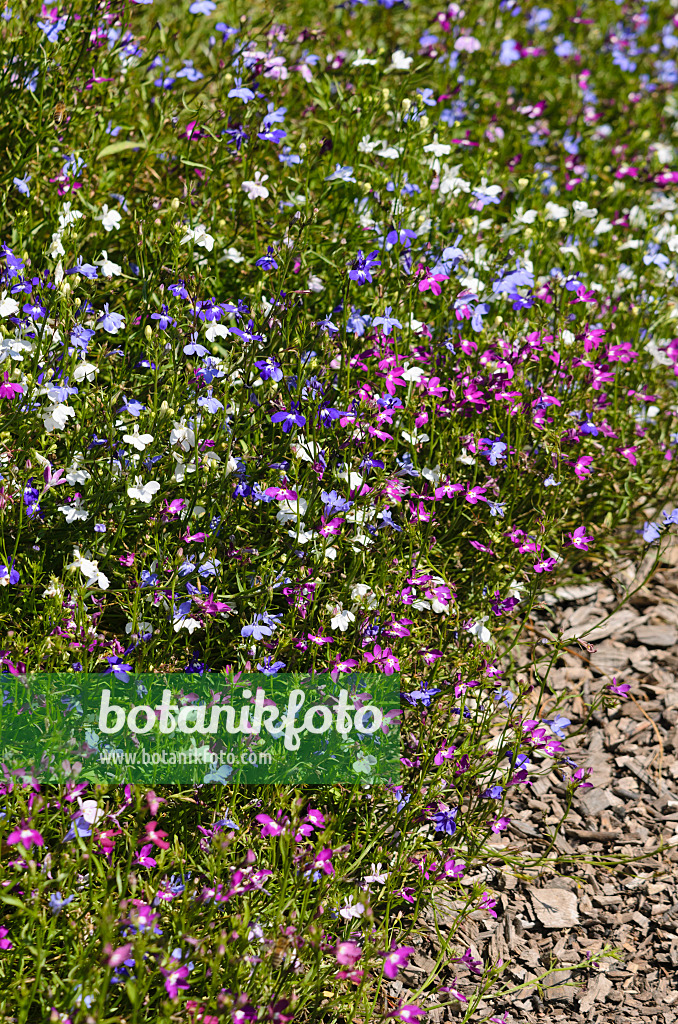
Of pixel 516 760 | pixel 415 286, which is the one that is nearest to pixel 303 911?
pixel 516 760

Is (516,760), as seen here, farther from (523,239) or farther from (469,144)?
(469,144)

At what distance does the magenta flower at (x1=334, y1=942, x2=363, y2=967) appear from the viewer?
220 cm

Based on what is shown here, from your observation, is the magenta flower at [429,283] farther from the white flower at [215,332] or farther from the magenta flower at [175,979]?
the magenta flower at [175,979]

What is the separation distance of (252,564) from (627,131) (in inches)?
145

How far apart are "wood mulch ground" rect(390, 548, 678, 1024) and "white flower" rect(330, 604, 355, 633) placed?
1.90 ft

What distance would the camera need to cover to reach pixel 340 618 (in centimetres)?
275

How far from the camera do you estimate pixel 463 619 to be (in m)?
3.24

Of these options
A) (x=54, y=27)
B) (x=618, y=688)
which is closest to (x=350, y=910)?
(x=618, y=688)

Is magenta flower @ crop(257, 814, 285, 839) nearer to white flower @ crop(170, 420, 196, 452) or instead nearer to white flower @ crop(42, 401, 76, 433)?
white flower @ crop(170, 420, 196, 452)

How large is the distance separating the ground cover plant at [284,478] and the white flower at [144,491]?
0.04ft

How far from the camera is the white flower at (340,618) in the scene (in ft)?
8.97

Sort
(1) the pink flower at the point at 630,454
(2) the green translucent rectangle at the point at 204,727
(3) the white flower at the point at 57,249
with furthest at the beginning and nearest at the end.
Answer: (1) the pink flower at the point at 630,454, (3) the white flower at the point at 57,249, (2) the green translucent rectangle at the point at 204,727

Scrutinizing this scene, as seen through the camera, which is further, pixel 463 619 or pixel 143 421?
pixel 463 619

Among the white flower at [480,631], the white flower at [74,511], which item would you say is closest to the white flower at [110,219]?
the white flower at [74,511]
